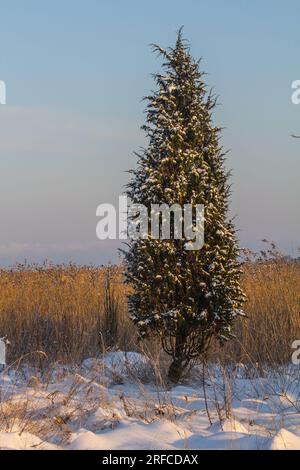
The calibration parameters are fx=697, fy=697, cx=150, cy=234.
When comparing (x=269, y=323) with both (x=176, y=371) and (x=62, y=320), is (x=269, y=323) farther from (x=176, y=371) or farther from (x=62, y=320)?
(x=62, y=320)

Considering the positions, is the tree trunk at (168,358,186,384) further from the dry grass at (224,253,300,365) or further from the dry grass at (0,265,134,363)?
the dry grass at (0,265,134,363)

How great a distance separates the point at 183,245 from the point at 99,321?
353 centimetres

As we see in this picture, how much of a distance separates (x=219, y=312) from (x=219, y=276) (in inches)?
16.7

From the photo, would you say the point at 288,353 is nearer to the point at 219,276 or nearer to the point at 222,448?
the point at 219,276

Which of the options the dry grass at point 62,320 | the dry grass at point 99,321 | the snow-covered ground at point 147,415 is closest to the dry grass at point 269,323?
the dry grass at point 99,321

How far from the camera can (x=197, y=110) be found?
834 centimetres

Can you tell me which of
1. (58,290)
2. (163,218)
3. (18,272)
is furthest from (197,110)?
(18,272)

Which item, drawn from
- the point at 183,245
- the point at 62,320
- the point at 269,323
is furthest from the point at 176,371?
the point at 62,320

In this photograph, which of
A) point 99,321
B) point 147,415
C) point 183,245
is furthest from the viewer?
point 99,321

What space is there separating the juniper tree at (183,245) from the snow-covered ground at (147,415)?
718 millimetres

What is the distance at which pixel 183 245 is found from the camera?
8.05 metres

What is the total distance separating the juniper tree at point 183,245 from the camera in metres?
8.02

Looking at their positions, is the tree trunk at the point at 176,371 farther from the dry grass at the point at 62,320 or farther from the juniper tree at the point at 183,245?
the dry grass at the point at 62,320

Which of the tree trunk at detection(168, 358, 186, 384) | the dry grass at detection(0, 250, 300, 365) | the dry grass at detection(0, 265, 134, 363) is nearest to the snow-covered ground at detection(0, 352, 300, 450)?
the tree trunk at detection(168, 358, 186, 384)
